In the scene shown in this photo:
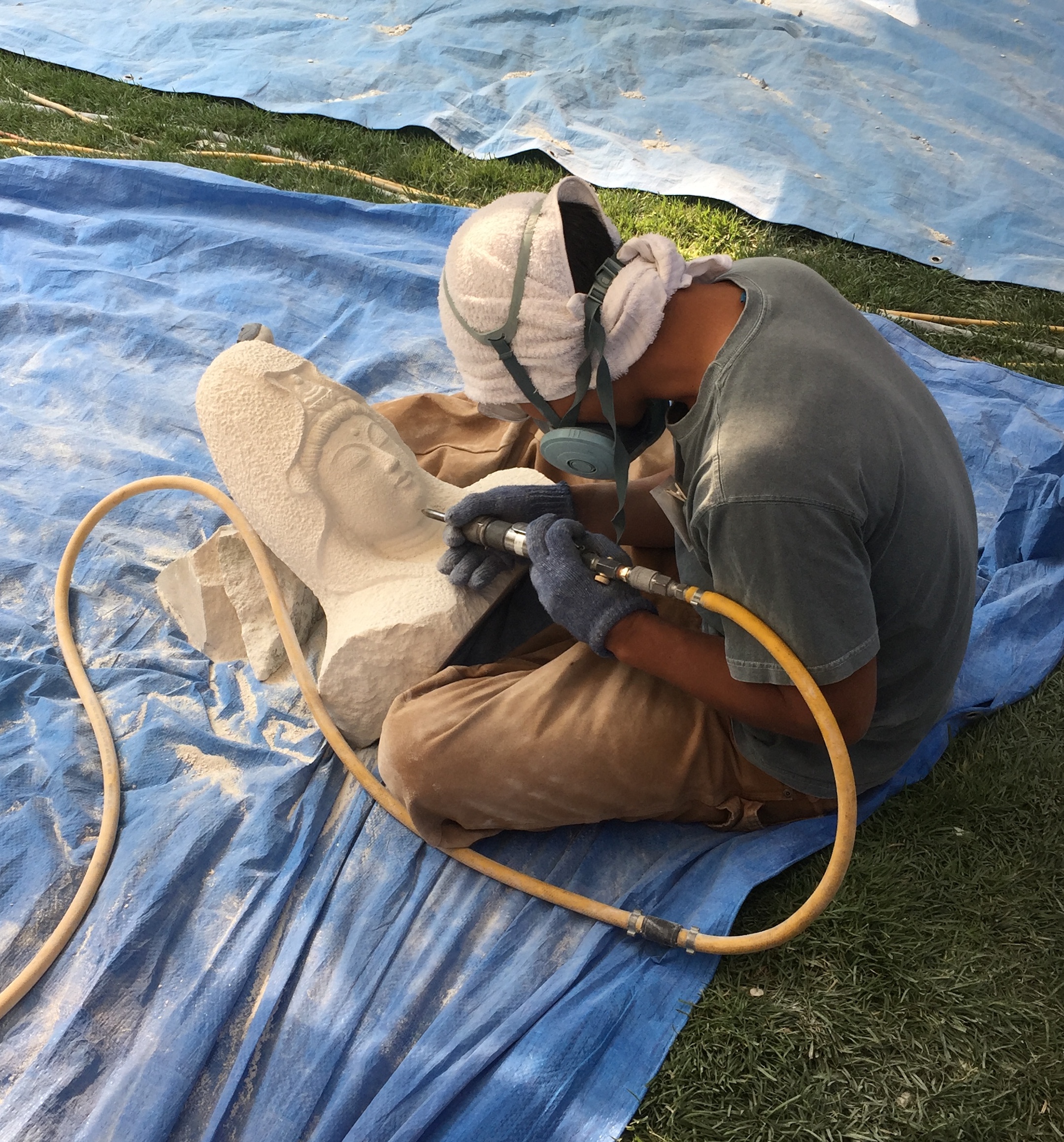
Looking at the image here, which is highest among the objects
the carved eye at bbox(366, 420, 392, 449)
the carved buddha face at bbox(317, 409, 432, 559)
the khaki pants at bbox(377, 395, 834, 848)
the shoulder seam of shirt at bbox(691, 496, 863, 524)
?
the shoulder seam of shirt at bbox(691, 496, 863, 524)

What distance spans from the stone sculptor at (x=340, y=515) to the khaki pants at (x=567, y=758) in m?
0.18

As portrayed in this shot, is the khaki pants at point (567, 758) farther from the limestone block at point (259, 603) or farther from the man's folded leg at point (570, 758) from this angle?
the limestone block at point (259, 603)

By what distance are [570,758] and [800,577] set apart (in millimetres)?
767

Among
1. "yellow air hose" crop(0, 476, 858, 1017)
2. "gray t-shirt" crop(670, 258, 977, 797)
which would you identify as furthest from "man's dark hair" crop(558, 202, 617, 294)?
"yellow air hose" crop(0, 476, 858, 1017)

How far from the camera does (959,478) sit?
197 centimetres

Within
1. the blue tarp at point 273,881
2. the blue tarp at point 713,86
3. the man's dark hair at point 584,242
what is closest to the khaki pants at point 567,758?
the blue tarp at point 273,881

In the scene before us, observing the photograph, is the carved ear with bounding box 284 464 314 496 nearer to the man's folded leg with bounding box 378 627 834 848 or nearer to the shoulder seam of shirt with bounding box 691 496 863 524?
the man's folded leg with bounding box 378 627 834 848

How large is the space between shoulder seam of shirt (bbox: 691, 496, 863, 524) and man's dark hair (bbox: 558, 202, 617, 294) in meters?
0.51

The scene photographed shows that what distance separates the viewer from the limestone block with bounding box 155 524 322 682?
2.77 m

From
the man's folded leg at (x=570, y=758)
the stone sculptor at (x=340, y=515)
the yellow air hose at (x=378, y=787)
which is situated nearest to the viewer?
the yellow air hose at (x=378, y=787)

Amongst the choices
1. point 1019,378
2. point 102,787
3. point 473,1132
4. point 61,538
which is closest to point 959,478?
point 473,1132

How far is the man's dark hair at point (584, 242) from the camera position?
180 cm

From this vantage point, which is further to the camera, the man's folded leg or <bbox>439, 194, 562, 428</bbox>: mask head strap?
the man's folded leg

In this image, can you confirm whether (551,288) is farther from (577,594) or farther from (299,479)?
(299,479)
